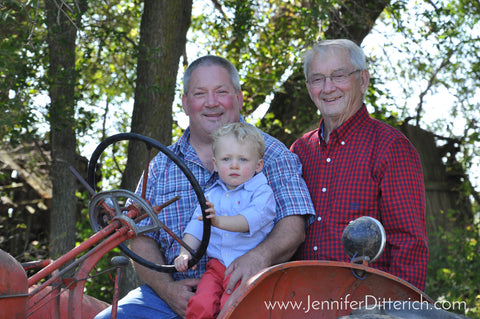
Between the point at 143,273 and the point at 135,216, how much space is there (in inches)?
25.6

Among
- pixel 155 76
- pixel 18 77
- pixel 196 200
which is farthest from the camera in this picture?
pixel 155 76

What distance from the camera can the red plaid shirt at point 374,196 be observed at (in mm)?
2959

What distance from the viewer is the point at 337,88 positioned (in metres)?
3.38

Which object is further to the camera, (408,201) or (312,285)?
(408,201)

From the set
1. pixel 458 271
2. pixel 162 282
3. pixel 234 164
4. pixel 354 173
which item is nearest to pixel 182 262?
pixel 162 282

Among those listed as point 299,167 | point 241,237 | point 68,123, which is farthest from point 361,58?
point 68,123

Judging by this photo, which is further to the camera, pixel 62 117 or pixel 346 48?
pixel 62 117

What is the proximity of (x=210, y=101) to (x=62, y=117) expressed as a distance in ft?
7.97

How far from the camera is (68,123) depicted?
5680 millimetres

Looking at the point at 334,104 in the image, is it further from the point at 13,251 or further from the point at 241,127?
the point at 13,251

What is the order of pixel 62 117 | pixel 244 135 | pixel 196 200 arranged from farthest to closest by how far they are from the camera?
1. pixel 62 117
2. pixel 196 200
3. pixel 244 135

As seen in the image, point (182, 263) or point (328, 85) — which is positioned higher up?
point (328, 85)

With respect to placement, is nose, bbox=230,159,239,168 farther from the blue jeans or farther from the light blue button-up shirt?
the blue jeans

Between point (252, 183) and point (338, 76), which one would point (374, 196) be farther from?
point (338, 76)
